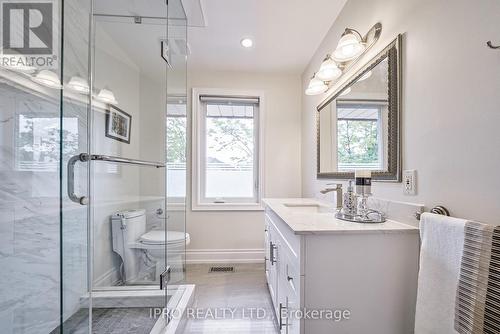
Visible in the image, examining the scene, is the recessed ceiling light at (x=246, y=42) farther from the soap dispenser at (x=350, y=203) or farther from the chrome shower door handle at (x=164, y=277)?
the chrome shower door handle at (x=164, y=277)

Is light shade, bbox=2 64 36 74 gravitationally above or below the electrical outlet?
above

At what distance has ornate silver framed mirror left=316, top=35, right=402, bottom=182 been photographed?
1122 mm

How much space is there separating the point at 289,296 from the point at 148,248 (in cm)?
140

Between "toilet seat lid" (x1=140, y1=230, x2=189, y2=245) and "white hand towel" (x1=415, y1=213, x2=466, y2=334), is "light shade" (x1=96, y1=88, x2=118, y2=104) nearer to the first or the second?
"toilet seat lid" (x1=140, y1=230, x2=189, y2=245)

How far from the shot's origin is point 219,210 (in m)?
2.66

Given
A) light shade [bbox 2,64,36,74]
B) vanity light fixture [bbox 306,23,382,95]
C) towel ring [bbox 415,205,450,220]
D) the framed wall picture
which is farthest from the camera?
the framed wall picture

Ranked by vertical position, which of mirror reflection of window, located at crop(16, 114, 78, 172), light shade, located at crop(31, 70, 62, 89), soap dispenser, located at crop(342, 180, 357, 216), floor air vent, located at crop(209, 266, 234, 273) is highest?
light shade, located at crop(31, 70, 62, 89)

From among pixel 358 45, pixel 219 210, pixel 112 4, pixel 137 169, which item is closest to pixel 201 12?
pixel 112 4

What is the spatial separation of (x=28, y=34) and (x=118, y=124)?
2.81 feet

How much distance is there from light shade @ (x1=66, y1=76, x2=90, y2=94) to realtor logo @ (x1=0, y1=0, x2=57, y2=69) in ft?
0.46

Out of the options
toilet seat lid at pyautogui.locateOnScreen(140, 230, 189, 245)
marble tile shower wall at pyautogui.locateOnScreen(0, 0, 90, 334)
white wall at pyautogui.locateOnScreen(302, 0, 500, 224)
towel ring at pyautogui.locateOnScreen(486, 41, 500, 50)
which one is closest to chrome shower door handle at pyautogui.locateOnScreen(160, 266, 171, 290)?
toilet seat lid at pyautogui.locateOnScreen(140, 230, 189, 245)

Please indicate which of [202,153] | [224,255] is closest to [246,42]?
[202,153]

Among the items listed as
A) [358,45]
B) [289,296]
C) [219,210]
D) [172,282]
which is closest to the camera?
[289,296]

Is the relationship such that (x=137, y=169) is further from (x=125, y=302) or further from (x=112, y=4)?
(x=112, y=4)
